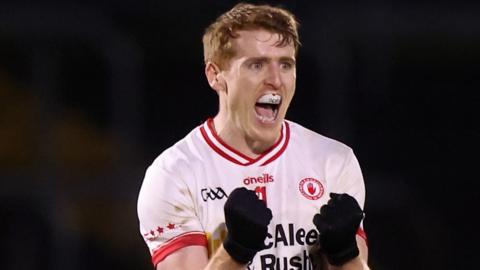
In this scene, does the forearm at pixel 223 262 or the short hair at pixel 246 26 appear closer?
the forearm at pixel 223 262

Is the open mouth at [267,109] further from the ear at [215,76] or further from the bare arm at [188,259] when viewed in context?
Result: the bare arm at [188,259]

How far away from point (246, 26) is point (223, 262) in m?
0.61

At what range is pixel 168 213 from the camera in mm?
2623

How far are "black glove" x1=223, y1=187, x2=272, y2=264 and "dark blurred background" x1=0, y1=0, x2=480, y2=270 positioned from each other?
2029 millimetres

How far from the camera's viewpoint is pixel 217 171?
2.65 m

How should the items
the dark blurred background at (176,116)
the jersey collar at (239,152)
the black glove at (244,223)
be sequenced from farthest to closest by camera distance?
the dark blurred background at (176,116) → the jersey collar at (239,152) → the black glove at (244,223)

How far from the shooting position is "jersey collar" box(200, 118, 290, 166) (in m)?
2.68

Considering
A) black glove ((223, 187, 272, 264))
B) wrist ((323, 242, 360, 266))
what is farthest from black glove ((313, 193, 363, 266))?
black glove ((223, 187, 272, 264))

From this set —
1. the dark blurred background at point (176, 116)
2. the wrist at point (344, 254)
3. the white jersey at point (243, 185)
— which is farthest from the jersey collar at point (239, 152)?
the dark blurred background at point (176, 116)

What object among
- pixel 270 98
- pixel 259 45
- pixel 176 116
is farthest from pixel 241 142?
pixel 176 116

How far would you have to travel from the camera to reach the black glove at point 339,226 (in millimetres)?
2424

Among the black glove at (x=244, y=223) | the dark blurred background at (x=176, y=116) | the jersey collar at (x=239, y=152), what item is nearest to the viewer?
the black glove at (x=244, y=223)

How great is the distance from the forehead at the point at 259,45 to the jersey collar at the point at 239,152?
23 cm
